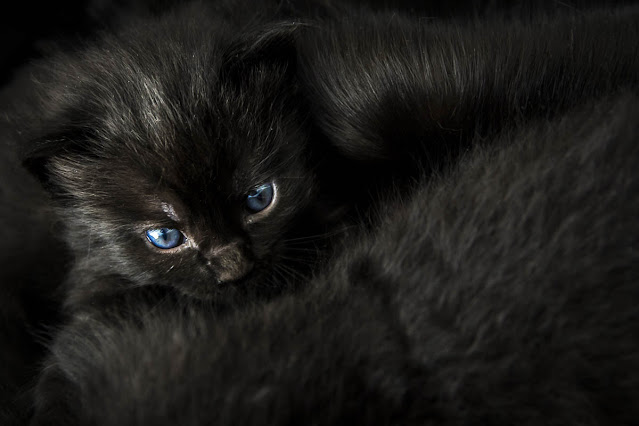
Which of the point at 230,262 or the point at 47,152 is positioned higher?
the point at 47,152

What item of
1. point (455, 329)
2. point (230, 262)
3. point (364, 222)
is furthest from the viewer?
point (230, 262)

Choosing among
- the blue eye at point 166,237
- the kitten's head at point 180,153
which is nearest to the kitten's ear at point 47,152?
the kitten's head at point 180,153

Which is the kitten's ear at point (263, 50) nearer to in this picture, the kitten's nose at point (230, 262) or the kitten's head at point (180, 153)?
the kitten's head at point (180, 153)

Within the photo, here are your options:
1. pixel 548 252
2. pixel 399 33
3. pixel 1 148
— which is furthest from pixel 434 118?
pixel 1 148

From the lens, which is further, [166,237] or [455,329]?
[166,237]

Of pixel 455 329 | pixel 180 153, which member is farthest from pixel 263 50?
pixel 455 329

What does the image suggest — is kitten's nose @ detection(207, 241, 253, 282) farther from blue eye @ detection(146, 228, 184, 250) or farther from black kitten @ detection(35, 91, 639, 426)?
black kitten @ detection(35, 91, 639, 426)

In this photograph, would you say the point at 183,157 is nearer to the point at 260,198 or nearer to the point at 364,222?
the point at 260,198
